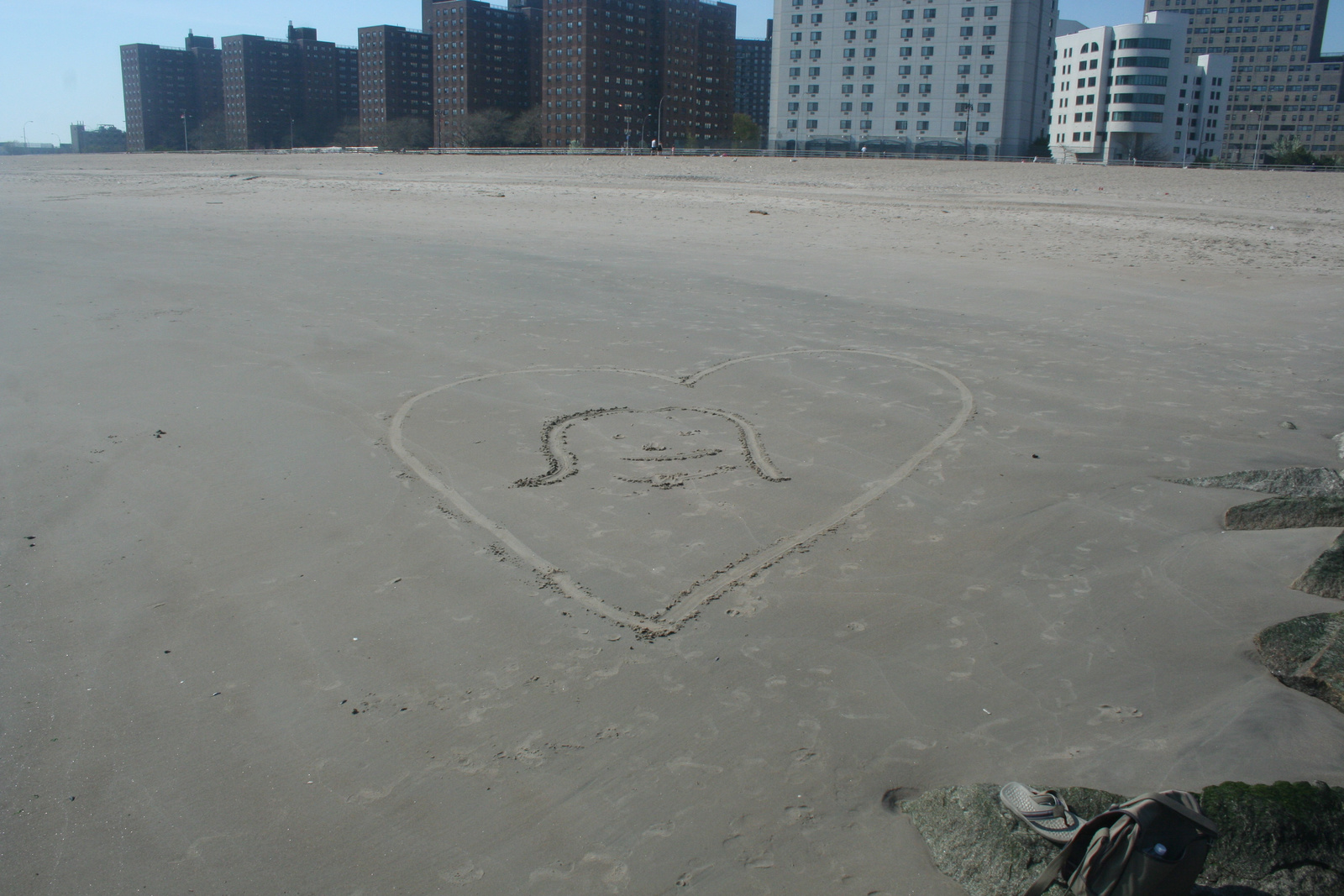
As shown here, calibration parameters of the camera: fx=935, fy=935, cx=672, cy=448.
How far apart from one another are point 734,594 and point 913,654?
87 cm

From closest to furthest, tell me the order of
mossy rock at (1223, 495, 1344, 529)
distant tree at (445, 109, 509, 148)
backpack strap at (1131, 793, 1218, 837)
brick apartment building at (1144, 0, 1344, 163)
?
1. backpack strap at (1131, 793, 1218, 837)
2. mossy rock at (1223, 495, 1344, 529)
3. distant tree at (445, 109, 509, 148)
4. brick apartment building at (1144, 0, 1344, 163)

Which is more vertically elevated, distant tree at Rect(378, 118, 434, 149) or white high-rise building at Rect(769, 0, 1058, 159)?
white high-rise building at Rect(769, 0, 1058, 159)

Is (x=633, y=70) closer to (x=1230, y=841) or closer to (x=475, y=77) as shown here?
(x=475, y=77)

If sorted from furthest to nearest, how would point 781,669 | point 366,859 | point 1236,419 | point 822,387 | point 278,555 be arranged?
point 822,387, point 1236,419, point 278,555, point 781,669, point 366,859

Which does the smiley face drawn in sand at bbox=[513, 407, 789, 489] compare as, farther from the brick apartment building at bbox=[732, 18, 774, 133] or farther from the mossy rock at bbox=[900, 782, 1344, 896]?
the brick apartment building at bbox=[732, 18, 774, 133]

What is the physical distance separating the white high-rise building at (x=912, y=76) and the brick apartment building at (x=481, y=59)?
40836 mm

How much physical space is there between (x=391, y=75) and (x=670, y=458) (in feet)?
414

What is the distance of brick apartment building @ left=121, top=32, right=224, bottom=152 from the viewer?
326ft

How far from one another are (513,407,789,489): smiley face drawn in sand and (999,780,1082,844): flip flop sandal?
9.74ft

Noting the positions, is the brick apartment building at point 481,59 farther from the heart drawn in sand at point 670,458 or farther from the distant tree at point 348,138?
the heart drawn in sand at point 670,458

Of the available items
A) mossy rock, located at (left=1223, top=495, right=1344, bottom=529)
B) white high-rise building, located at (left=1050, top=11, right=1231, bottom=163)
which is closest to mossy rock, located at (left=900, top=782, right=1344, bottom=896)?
mossy rock, located at (left=1223, top=495, right=1344, bottom=529)

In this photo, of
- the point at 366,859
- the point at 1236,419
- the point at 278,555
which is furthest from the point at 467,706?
the point at 1236,419

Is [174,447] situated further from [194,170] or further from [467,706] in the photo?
[194,170]

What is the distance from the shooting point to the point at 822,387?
24.8ft
